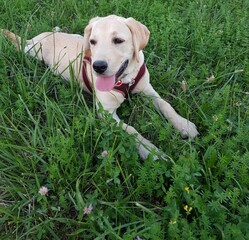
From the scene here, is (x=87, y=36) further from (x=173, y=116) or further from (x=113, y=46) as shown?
(x=173, y=116)

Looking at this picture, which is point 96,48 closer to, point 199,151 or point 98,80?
point 98,80

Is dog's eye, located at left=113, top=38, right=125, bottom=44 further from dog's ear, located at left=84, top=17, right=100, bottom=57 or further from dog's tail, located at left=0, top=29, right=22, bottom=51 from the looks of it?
dog's tail, located at left=0, top=29, right=22, bottom=51

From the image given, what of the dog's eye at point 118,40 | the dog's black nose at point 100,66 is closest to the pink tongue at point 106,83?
the dog's black nose at point 100,66

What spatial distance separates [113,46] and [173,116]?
72 cm

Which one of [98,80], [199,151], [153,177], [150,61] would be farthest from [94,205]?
[150,61]

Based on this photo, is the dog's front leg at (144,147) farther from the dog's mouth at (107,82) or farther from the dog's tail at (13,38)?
the dog's tail at (13,38)

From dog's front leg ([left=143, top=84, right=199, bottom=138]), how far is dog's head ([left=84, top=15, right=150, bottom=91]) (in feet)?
1.25

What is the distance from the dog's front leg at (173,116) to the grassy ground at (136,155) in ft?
0.30

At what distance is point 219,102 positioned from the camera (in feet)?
9.00

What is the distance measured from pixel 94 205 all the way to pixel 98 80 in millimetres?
1017

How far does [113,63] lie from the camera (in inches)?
98.1

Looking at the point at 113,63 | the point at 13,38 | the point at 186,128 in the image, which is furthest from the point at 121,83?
the point at 13,38

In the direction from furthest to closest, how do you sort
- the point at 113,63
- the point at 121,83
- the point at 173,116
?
the point at 121,83 < the point at 173,116 < the point at 113,63

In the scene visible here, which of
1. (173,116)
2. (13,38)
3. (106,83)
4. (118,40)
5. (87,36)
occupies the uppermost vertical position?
(118,40)
